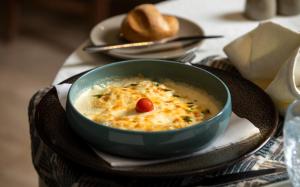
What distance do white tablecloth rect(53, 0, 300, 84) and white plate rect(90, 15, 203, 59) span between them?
31 mm

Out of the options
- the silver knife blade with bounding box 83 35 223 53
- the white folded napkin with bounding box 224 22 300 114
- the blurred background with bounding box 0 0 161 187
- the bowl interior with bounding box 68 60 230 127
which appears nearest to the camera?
the bowl interior with bounding box 68 60 230 127

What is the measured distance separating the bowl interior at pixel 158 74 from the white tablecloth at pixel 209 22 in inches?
7.1

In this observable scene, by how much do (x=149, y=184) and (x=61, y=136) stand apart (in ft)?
0.47

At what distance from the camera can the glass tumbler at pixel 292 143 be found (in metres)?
0.68

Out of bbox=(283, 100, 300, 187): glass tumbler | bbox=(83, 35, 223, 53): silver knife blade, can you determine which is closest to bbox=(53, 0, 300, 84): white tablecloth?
bbox=(83, 35, 223, 53): silver knife blade

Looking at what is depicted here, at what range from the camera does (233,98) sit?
2.80 ft

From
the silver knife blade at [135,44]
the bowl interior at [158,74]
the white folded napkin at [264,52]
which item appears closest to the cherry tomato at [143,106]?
the bowl interior at [158,74]

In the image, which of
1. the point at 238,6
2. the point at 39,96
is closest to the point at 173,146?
the point at 39,96

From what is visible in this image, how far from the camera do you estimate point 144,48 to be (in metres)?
1.12

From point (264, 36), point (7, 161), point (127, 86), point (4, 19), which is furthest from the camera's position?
point (4, 19)

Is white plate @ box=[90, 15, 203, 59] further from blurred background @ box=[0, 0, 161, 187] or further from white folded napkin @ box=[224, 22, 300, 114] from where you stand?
blurred background @ box=[0, 0, 161, 187]

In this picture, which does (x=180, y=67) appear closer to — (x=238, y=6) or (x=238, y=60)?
(x=238, y=60)

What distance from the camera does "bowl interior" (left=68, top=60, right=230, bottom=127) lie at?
2.67 ft

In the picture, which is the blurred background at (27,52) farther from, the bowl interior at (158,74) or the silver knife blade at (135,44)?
the bowl interior at (158,74)
